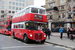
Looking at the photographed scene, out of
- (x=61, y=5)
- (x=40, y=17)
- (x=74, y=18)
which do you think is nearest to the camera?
(x=40, y=17)

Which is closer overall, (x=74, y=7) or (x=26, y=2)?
(x=74, y=7)

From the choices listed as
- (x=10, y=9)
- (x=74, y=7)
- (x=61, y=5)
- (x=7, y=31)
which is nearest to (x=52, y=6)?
(x=61, y=5)

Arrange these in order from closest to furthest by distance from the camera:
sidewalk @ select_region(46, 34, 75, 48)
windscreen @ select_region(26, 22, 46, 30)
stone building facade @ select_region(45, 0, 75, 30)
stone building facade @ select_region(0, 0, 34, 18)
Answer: sidewalk @ select_region(46, 34, 75, 48) < windscreen @ select_region(26, 22, 46, 30) < stone building facade @ select_region(45, 0, 75, 30) < stone building facade @ select_region(0, 0, 34, 18)

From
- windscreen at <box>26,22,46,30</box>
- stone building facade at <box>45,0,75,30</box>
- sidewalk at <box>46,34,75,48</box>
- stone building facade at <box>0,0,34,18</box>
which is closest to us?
sidewalk at <box>46,34,75,48</box>


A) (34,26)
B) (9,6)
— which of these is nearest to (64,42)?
(34,26)

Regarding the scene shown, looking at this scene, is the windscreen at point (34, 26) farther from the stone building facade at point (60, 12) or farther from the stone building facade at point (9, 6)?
the stone building facade at point (9, 6)

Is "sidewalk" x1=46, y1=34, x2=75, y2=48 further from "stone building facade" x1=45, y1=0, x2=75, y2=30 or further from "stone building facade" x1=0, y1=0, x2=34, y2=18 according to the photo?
"stone building facade" x1=0, y1=0, x2=34, y2=18

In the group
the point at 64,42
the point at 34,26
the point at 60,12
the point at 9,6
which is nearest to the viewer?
the point at 34,26

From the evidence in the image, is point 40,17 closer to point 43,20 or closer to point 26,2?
point 43,20

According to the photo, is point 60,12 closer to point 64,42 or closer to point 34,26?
point 64,42

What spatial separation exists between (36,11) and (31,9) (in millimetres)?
719

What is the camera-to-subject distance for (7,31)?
22.5m

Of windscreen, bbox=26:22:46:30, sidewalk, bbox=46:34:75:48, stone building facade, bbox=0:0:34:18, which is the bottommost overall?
sidewalk, bbox=46:34:75:48

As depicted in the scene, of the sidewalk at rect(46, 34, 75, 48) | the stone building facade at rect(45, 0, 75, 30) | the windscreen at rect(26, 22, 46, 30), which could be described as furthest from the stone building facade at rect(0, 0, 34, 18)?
the windscreen at rect(26, 22, 46, 30)
